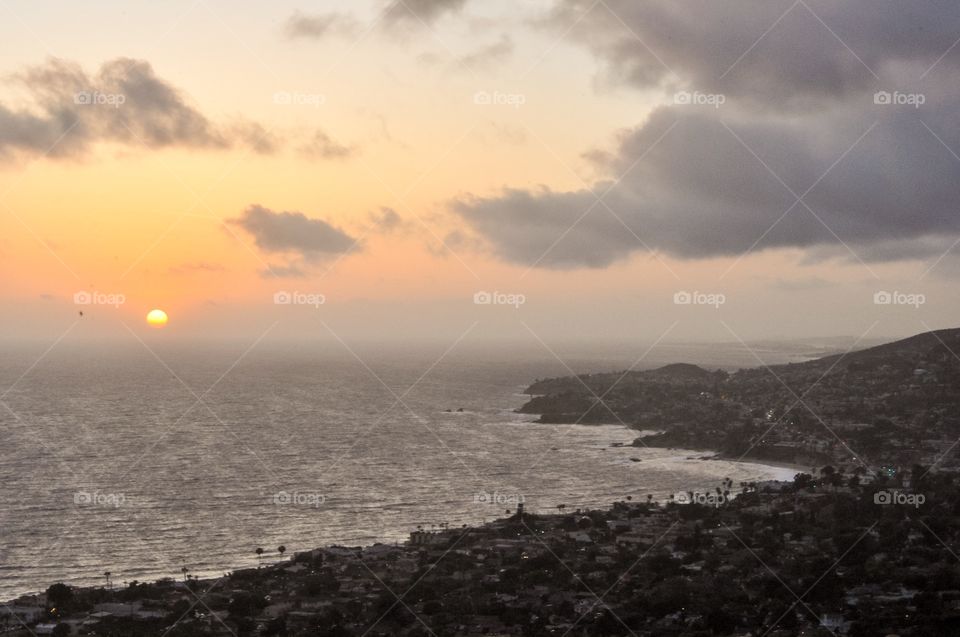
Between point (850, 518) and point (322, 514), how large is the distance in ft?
60.1

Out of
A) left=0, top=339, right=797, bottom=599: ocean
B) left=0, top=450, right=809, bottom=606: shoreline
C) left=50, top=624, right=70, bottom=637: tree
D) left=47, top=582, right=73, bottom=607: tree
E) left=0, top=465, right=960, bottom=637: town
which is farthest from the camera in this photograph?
left=0, top=339, right=797, bottom=599: ocean

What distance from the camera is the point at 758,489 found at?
37.0 metres

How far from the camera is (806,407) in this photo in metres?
58.9

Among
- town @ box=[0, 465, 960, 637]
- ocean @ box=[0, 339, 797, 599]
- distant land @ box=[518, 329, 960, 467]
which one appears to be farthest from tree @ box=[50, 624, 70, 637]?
distant land @ box=[518, 329, 960, 467]

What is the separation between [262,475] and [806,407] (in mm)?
33602

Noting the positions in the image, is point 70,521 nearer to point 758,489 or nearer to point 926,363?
point 758,489

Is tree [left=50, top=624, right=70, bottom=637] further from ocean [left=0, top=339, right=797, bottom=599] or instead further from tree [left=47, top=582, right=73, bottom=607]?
ocean [left=0, top=339, right=797, bottom=599]

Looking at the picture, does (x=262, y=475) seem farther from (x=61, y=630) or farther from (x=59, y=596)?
(x=61, y=630)

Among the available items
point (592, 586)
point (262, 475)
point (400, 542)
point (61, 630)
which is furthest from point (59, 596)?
point (262, 475)

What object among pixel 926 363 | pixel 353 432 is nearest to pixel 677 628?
pixel 353 432

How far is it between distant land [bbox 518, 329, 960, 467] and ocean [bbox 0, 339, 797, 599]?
3075mm

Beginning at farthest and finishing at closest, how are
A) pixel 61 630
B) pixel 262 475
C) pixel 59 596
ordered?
1. pixel 262 475
2. pixel 59 596
3. pixel 61 630

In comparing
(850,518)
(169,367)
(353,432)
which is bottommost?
(850,518)

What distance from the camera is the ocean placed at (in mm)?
30609
